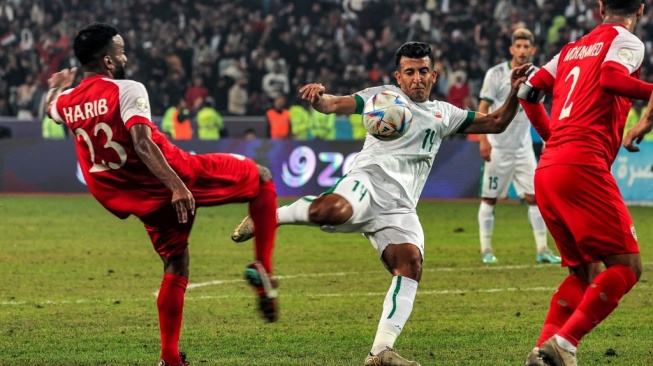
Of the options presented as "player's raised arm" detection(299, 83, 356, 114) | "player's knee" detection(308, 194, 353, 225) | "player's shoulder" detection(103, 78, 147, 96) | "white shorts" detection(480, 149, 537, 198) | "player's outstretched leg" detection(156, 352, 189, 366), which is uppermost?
"player's shoulder" detection(103, 78, 147, 96)

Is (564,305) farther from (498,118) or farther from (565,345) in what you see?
(498,118)

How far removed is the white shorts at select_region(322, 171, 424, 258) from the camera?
670 cm

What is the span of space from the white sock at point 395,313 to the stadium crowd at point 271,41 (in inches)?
727

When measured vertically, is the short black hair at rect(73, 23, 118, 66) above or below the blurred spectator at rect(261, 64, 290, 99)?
above

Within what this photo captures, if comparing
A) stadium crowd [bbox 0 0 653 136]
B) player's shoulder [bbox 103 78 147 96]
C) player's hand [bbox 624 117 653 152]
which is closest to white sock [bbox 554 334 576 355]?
player's hand [bbox 624 117 653 152]

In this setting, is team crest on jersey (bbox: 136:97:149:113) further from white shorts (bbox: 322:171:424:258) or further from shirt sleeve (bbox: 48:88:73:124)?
white shorts (bbox: 322:171:424:258)

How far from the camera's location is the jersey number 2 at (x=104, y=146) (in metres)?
6.34

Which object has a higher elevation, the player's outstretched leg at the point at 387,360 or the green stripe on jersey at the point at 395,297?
the green stripe on jersey at the point at 395,297

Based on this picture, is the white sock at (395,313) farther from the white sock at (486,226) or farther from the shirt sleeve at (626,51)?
the white sock at (486,226)

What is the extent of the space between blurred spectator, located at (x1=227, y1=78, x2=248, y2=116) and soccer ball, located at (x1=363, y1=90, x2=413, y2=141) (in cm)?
1934

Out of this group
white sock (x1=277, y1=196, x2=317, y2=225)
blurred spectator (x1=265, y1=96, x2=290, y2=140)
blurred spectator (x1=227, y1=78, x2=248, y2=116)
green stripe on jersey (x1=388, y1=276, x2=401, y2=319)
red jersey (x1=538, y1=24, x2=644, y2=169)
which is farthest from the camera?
blurred spectator (x1=227, y1=78, x2=248, y2=116)

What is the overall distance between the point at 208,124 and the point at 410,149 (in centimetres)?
1697

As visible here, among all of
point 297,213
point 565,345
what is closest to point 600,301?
point 565,345

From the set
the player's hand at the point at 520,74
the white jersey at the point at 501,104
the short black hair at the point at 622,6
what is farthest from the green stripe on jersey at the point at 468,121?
the white jersey at the point at 501,104
